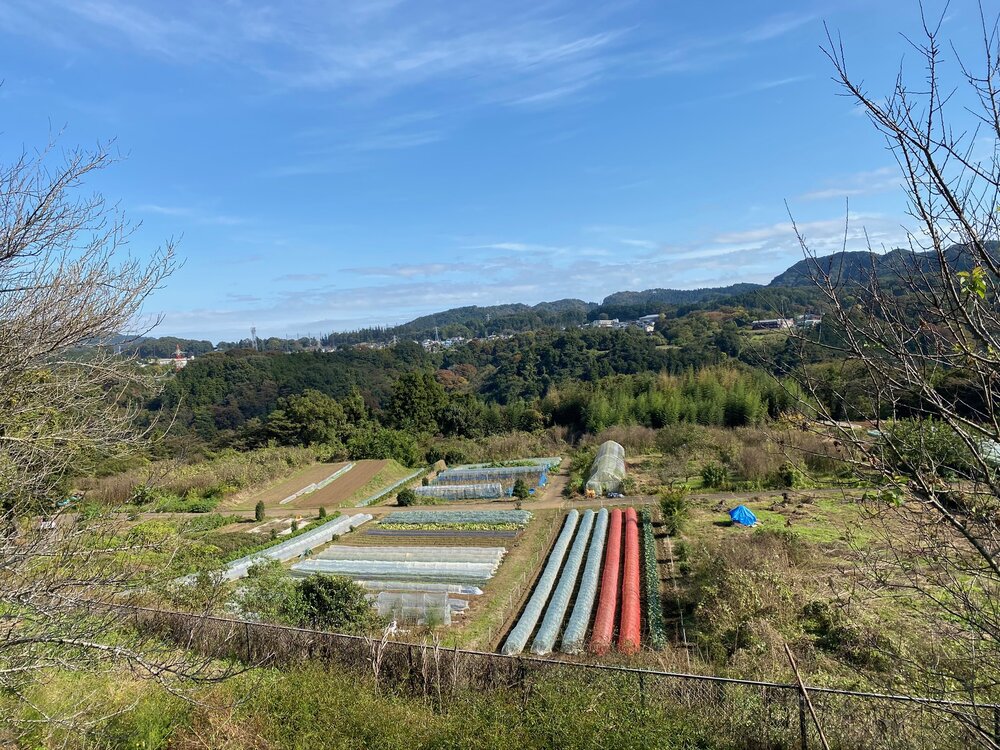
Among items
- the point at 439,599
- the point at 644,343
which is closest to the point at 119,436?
the point at 439,599

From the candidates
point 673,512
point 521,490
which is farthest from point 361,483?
point 673,512

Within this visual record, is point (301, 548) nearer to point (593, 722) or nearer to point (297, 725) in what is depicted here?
point (297, 725)

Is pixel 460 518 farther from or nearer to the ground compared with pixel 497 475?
farther from the ground

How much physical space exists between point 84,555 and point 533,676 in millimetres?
5020

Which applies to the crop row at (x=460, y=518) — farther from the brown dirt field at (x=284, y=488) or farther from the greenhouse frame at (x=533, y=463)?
the greenhouse frame at (x=533, y=463)

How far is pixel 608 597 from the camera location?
12.3m

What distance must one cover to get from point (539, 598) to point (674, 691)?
674cm

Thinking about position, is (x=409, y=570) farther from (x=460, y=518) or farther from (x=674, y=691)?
(x=674, y=691)

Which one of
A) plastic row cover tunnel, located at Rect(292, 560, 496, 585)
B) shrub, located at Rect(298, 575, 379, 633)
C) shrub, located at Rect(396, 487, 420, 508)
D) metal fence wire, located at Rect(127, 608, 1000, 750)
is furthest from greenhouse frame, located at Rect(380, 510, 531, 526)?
metal fence wire, located at Rect(127, 608, 1000, 750)

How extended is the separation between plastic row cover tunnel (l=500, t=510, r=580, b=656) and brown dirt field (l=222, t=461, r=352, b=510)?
1500 centimetres

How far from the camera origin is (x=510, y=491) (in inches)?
1010

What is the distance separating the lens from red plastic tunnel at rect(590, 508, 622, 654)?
389 inches

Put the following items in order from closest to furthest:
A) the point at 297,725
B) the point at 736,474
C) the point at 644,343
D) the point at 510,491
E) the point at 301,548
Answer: the point at 297,725
the point at 301,548
the point at 736,474
the point at 510,491
the point at 644,343

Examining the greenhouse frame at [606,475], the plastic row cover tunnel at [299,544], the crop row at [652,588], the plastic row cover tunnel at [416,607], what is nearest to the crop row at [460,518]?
the plastic row cover tunnel at [299,544]
